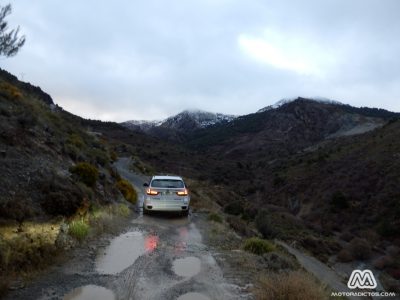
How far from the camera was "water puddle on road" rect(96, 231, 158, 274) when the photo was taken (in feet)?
31.3

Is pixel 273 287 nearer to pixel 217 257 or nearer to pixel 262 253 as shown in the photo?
pixel 217 257

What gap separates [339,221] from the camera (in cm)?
4397

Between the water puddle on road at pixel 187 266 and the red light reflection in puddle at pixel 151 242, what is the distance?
1.25 meters

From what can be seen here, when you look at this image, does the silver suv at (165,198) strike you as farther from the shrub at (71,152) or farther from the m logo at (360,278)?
the m logo at (360,278)

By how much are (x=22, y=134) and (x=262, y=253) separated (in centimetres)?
951

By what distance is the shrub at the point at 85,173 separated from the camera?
56.5 feet

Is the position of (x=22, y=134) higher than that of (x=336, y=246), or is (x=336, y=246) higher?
(x=22, y=134)

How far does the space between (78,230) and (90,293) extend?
3934 mm

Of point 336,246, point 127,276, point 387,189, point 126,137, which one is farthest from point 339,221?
point 126,137

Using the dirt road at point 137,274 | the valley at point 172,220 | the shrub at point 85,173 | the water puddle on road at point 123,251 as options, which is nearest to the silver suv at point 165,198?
the valley at point 172,220

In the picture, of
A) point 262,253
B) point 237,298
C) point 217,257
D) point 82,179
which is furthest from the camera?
point 82,179

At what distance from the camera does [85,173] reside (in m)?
17.7

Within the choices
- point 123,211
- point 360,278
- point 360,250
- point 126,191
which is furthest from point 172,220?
point 360,250

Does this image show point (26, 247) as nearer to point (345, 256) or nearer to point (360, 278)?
point (360, 278)
